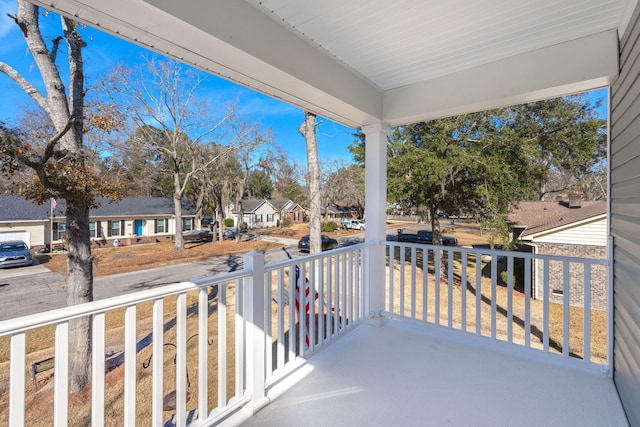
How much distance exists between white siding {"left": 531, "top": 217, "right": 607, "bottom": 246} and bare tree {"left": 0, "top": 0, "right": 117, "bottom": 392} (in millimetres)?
10726

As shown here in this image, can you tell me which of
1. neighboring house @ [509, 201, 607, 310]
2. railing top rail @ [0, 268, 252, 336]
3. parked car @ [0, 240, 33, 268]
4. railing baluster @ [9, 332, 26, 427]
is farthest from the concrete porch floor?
parked car @ [0, 240, 33, 268]

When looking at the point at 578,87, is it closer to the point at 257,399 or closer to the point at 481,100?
the point at 481,100

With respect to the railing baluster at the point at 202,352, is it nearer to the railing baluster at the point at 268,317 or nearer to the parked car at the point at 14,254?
the railing baluster at the point at 268,317

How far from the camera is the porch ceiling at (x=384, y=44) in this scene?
4.75 feet

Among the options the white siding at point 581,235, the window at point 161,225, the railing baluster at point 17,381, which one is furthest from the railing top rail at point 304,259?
the window at point 161,225

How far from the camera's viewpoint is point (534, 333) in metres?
6.79

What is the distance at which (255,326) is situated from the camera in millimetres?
1688

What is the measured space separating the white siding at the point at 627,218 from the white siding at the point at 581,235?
22.0 feet

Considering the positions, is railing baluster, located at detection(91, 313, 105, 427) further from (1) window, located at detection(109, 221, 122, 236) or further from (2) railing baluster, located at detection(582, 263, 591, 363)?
(1) window, located at detection(109, 221, 122, 236)

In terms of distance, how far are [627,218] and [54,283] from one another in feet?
42.2

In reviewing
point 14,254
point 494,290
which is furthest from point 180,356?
point 14,254

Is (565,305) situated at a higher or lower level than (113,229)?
higher

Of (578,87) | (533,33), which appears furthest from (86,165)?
(578,87)

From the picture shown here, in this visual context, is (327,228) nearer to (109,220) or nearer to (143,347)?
(109,220)
